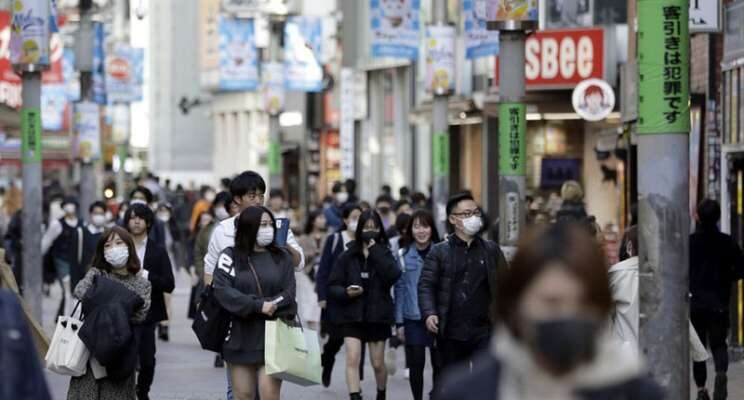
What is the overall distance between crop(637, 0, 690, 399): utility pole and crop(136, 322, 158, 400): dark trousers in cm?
458

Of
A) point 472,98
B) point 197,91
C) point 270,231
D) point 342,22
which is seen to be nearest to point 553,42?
point 472,98

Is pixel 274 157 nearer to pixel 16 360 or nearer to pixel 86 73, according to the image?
pixel 86 73

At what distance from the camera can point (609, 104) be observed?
24.7 metres

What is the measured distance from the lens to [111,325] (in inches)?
460

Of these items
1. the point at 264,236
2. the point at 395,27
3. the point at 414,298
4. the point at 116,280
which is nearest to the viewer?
the point at 264,236

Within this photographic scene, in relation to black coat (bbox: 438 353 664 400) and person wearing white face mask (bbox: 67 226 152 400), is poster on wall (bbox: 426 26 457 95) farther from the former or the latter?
black coat (bbox: 438 353 664 400)

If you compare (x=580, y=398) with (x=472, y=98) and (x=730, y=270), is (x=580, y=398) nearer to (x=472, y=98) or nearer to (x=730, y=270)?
(x=730, y=270)

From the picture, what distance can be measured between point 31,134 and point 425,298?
9.30 metres

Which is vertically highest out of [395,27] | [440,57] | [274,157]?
[395,27]

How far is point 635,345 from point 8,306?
5.40 metres

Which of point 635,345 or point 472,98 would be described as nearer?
point 635,345

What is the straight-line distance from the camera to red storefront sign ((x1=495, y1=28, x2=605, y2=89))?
29234 millimetres

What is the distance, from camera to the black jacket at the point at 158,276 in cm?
1402

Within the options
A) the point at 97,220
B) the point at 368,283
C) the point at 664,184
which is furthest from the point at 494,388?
the point at 97,220
